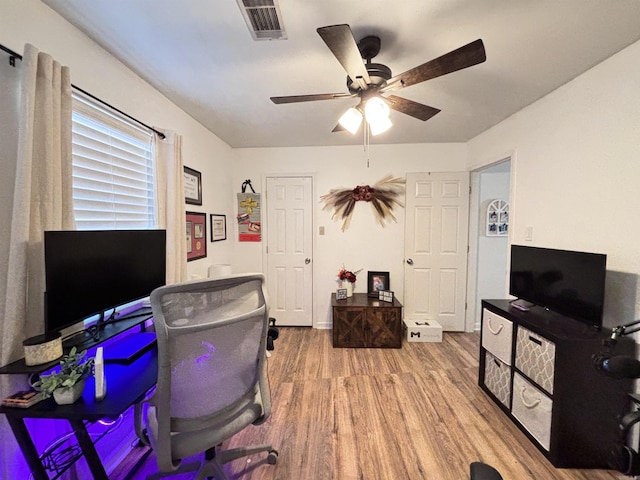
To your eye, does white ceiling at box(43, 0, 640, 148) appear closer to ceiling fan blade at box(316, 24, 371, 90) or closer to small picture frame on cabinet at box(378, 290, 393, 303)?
ceiling fan blade at box(316, 24, 371, 90)

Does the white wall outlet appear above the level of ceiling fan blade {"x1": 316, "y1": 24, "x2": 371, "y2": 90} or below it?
below

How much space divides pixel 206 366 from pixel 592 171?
2.60 meters

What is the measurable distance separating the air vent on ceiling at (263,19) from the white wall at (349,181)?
2.16 meters

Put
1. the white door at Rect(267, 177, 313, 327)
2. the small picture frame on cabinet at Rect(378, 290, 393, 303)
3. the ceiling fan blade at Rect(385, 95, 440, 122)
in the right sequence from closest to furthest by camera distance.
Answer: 1. the ceiling fan blade at Rect(385, 95, 440, 122)
2. the small picture frame on cabinet at Rect(378, 290, 393, 303)
3. the white door at Rect(267, 177, 313, 327)

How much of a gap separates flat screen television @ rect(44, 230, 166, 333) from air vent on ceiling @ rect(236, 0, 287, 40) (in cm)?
131

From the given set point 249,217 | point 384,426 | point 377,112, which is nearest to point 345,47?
point 377,112

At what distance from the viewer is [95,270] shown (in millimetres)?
1339

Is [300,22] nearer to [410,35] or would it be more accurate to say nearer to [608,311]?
[410,35]

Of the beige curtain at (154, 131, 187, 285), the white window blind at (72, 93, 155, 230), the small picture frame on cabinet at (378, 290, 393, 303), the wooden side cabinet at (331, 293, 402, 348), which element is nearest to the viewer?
the white window blind at (72, 93, 155, 230)

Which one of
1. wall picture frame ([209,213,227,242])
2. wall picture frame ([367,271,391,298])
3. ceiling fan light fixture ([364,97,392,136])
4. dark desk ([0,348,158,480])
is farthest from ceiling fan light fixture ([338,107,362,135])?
wall picture frame ([367,271,391,298])

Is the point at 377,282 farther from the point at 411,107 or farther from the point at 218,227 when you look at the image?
the point at 411,107

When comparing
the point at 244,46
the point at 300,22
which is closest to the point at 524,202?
the point at 300,22

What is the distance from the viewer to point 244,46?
155 centimetres

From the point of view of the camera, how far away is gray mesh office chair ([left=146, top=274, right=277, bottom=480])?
1.03 meters
